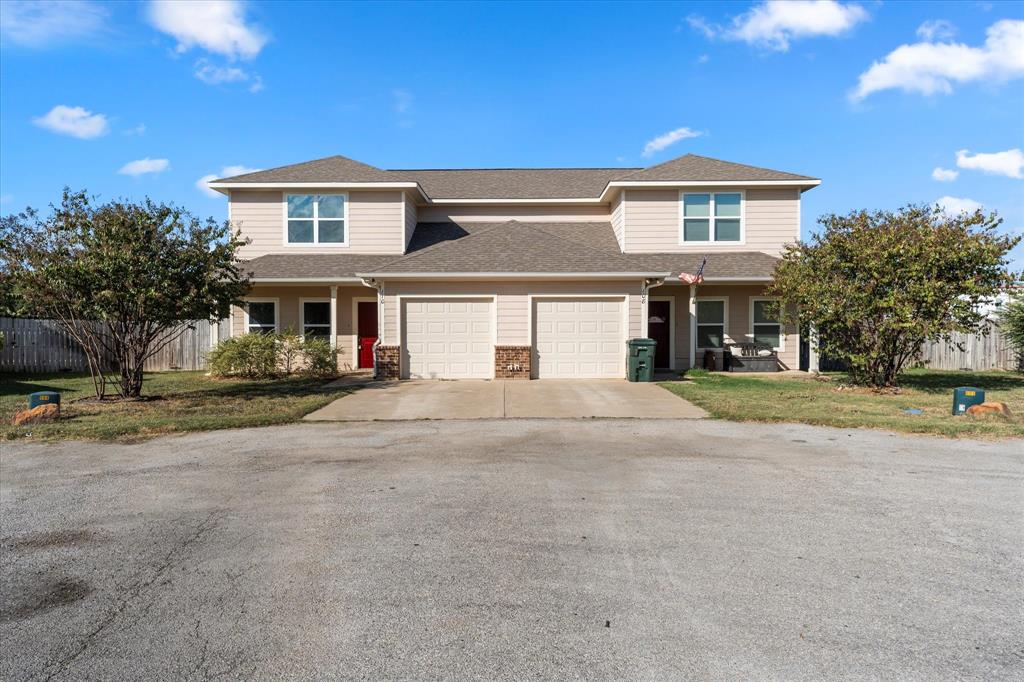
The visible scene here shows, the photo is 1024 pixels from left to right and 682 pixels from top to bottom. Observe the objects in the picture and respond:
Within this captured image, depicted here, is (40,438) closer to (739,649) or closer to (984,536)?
(739,649)

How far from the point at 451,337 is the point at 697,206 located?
8.86 metres

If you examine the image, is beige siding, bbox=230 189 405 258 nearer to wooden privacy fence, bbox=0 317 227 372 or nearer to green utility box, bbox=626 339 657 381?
wooden privacy fence, bbox=0 317 227 372

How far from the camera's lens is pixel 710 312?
19.5 metres

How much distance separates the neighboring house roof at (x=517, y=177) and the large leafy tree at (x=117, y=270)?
768cm

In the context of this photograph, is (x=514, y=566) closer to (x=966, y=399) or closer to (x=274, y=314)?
(x=966, y=399)

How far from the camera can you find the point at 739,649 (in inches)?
129

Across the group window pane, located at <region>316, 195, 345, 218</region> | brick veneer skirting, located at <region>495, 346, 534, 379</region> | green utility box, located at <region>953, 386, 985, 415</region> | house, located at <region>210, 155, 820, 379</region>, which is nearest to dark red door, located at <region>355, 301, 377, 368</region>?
house, located at <region>210, 155, 820, 379</region>

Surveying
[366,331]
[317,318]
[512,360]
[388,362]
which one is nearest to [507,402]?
[512,360]

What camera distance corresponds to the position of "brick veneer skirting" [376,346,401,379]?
16594mm

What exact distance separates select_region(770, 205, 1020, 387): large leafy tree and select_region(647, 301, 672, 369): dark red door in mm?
5000

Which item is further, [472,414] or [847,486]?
[472,414]

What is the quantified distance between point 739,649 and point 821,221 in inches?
571

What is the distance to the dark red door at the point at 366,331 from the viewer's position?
1973cm

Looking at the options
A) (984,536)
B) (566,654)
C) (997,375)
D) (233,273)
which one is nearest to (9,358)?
(233,273)
